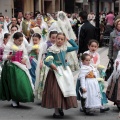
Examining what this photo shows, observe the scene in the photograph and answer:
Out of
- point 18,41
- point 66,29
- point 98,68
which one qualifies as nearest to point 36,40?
point 18,41

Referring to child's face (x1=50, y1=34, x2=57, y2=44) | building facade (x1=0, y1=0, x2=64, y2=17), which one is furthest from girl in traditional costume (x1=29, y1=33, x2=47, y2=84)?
building facade (x1=0, y1=0, x2=64, y2=17)

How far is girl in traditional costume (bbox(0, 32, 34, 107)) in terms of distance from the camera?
9.36m

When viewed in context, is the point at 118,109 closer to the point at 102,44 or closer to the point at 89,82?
the point at 89,82

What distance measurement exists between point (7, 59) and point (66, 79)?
1619 millimetres

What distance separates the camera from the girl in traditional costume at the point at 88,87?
8672 millimetres

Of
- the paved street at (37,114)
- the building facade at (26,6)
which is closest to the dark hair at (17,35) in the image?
the paved street at (37,114)

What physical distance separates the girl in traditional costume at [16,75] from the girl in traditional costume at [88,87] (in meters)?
1.19

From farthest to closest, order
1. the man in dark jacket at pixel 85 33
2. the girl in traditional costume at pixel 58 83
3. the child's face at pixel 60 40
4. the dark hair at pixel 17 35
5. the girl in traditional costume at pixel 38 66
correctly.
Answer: the man in dark jacket at pixel 85 33, the dark hair at pixel 17 35, the girl in traditional costume at pixel 38 66, the child's face at pixel 60 40, the girl in traditional costume at pixel 58 83

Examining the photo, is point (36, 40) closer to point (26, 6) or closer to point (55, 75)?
Result: point (55, 75)

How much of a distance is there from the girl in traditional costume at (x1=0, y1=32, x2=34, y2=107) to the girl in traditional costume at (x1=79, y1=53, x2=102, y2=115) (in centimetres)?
119

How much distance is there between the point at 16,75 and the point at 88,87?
1.51 metres

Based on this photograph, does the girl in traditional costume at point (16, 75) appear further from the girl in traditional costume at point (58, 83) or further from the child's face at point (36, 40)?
the girl in traditional costume at point (58, 83)

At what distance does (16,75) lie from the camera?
30.9ft

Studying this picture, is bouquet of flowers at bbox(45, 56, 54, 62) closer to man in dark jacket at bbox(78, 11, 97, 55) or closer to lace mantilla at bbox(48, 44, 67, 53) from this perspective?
lace mantilla at bbox(48, 44, 67, 53)
